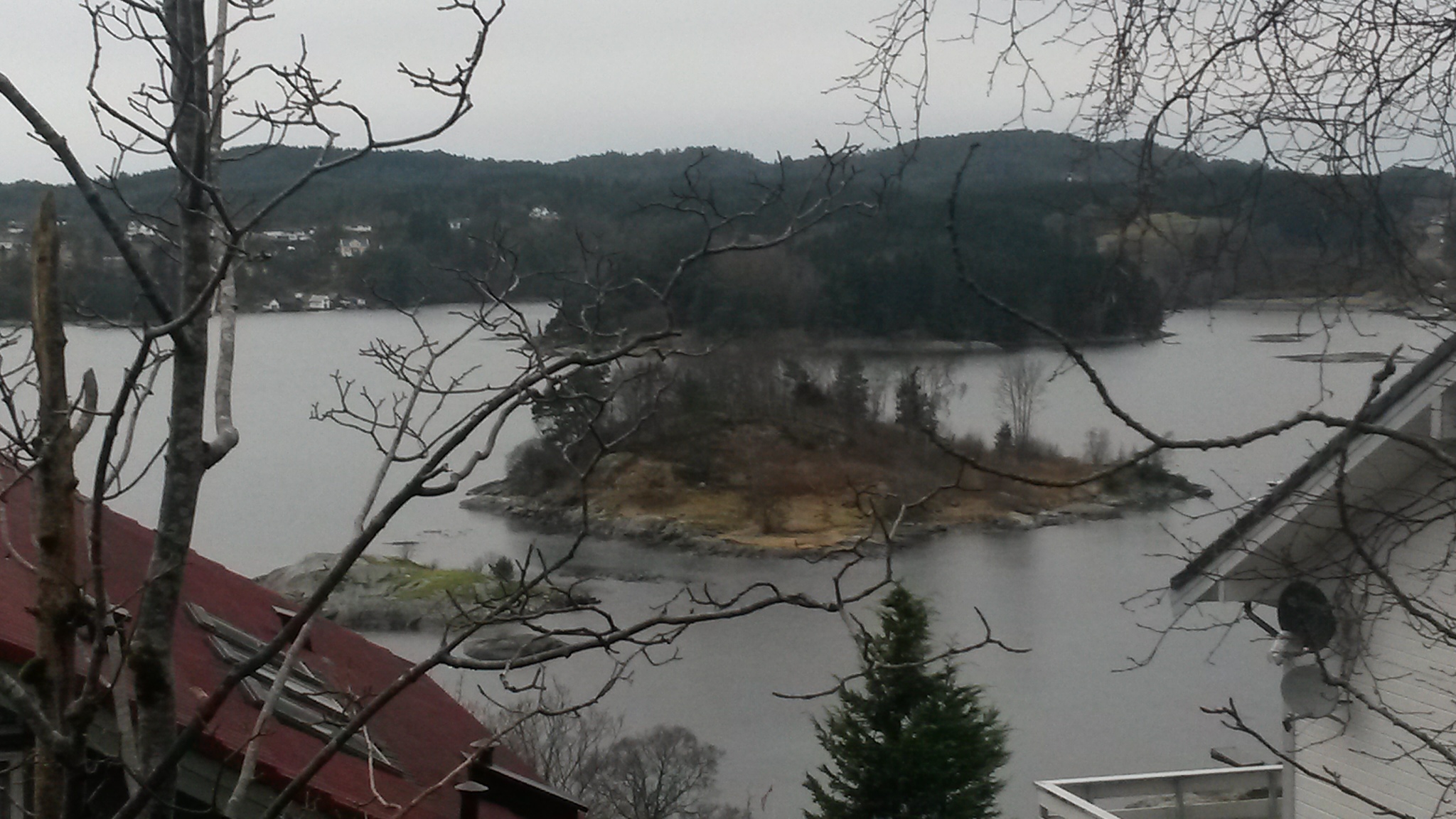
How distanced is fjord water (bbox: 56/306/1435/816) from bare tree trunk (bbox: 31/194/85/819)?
431 millimetres

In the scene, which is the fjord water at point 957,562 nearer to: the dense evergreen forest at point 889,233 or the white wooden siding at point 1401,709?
the dense evergreen forest at point 889,233

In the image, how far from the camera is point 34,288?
1294 millimetres

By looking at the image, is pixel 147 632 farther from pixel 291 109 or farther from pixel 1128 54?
pixel 1128 54

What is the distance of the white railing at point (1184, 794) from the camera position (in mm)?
3557

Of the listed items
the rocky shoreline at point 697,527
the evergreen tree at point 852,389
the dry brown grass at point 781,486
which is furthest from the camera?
the evergreen tree at point 852,389

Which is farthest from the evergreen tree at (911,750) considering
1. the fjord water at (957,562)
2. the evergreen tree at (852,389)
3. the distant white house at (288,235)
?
the distant white house at (288,235)

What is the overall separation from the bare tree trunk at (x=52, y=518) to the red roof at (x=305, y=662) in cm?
19

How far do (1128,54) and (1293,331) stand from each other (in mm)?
399

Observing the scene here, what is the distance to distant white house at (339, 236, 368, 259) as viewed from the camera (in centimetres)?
315

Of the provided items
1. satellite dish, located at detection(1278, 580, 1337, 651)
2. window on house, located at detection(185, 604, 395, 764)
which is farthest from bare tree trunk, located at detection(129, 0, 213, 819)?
satellite dish, located at detection(1278, 580, 1337, 651)

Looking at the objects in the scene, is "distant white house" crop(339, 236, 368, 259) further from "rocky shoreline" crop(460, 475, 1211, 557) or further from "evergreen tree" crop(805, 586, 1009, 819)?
"evergreen tree" crop(805, 586, 1009, 819)

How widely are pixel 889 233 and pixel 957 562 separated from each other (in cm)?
338

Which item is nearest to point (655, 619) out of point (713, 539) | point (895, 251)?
point (895, 251)

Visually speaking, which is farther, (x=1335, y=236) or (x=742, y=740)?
(x=742, y=740)
